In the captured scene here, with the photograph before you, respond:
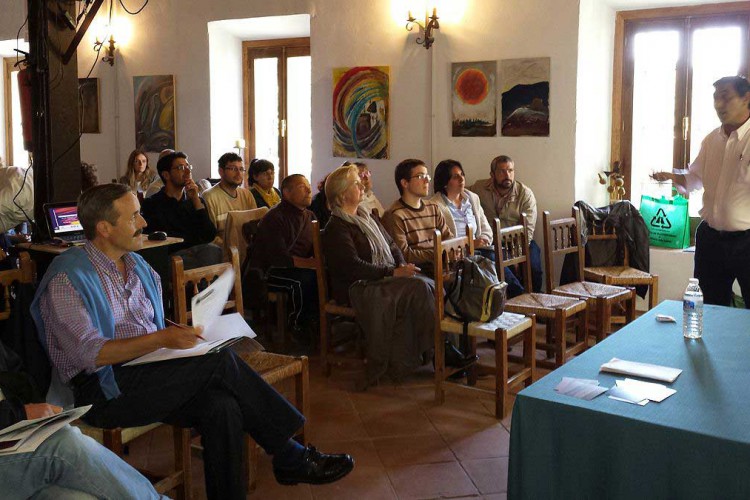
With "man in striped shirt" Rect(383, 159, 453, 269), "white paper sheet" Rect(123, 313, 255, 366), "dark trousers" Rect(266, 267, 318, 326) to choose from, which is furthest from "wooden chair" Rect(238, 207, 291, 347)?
"white paper sheet" Rect(123, 313, 255, 366)

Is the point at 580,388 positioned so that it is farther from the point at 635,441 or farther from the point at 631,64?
the point at 631,64

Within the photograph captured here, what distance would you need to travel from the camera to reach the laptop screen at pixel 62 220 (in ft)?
14.4

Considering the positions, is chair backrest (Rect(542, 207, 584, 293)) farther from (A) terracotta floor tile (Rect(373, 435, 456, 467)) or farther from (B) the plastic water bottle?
(B) the plastic water bottle

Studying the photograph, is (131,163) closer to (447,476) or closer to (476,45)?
(476,45)

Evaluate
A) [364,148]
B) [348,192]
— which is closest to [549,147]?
[364,148]

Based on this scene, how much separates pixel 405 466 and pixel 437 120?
3.70 m

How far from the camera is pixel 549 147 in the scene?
596cm

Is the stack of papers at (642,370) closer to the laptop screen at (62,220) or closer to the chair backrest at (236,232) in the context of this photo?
the laptop screen at (62,220)

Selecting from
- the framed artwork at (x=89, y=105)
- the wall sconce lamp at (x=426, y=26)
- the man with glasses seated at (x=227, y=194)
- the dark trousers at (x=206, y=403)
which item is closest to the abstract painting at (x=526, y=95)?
the wall sconce lamp at (x=426, y=26)

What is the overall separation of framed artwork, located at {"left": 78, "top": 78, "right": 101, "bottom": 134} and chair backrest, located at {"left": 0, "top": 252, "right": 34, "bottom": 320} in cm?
574

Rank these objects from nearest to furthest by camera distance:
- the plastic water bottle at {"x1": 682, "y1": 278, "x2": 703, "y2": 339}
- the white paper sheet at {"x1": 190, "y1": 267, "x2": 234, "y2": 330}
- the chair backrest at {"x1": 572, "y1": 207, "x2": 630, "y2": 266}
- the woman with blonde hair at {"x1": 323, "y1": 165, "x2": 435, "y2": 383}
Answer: the white paper sheet at {"x1": 190, "y1": 267, "x2": 234, "y2": 330}
the plastic water bottle at {"x1": 682, "y1": 278, "x2": 703, "y2": 339}
the woman with blonde hair at {"x1": 323, "y1": 165, "x2": 435, "y2": 383}
the chair backrest at {"x1": 572, "y1": 207, "x2": 630, "y2": 266}

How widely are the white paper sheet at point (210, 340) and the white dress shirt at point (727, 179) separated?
252cm

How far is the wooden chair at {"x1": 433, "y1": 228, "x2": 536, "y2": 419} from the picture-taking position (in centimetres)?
371

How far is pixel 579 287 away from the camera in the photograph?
4758mm
